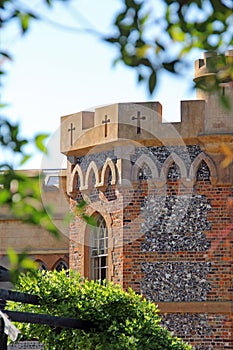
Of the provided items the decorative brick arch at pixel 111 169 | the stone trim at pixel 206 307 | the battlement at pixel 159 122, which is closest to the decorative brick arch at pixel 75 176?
the battlement at pixel 159 122

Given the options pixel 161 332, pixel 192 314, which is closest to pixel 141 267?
pixel 192 314

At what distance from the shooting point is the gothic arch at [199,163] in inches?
688

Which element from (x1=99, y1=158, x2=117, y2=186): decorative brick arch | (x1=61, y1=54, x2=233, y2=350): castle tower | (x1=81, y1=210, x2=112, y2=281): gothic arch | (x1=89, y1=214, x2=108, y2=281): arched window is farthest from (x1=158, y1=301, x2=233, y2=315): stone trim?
(x1=99, y1=158, x2=117, y2=186): decorative brick arch

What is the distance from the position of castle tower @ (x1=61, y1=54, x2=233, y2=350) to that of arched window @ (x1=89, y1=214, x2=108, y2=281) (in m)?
0.11

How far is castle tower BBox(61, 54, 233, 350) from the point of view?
17188 millimetres

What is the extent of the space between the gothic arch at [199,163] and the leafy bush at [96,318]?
141 inches

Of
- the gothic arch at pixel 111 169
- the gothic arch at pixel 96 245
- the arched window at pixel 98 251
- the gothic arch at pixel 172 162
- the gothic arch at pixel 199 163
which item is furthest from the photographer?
the arched window at pixel 98 251

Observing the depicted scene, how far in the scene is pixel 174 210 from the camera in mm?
17609

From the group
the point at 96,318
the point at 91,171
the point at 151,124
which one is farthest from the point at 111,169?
the point at 96,318

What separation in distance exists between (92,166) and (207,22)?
50.1ft

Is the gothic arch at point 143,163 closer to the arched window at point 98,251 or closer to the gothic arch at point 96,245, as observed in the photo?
the gothic arch at point 96,245

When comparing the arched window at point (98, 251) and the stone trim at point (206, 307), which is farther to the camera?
the arched window at point (98, 251)

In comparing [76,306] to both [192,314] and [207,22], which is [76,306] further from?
[207,22]

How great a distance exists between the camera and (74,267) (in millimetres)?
19281
